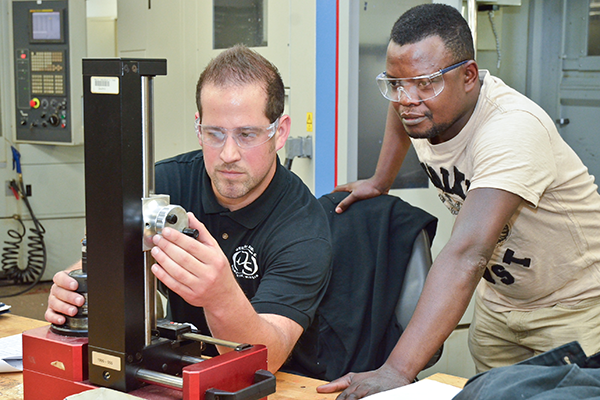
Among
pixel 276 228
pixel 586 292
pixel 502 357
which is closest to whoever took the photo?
pixel 276 228

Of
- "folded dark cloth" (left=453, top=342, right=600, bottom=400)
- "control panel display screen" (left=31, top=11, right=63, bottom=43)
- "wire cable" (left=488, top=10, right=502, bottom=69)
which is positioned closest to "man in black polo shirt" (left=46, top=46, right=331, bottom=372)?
"folded dark cloth" (left=453, top=342, right=600, bottom=400)

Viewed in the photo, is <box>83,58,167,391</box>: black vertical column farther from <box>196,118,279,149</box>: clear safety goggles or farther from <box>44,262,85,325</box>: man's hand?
<box>196,118,279,149</box>: clear safety goggles

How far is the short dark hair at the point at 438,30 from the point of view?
155 cm

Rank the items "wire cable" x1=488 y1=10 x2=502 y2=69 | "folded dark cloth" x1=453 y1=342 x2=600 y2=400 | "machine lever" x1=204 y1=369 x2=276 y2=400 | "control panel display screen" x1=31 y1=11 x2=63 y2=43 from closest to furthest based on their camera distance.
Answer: "folded dark cloth" x1=453 y1=342 x2=600 y2=400 → "machine lever" x1=204 y1=369 x2=276 y2=400 → "wire cable" x1=488 y1=10 x2=502 y2=69 → "control panel display screen" x1=31 y1=11 x2=63 y2=43

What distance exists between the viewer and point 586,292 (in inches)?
65.6

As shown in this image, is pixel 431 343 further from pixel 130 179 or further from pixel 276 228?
pixel 130 179

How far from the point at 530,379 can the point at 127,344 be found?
1.80 feet

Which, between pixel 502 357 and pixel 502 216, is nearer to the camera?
pixel 502 216

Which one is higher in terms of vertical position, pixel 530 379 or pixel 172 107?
pixel 172 107

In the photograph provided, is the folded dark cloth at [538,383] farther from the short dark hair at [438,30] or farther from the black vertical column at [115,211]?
the short dark hair at [438,30]

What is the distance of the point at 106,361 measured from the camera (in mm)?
975

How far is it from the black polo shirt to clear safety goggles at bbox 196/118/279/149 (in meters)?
0.13

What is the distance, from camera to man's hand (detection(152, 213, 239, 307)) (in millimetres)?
→ 939

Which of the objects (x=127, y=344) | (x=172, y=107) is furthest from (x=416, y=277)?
(x=172, y=107)
